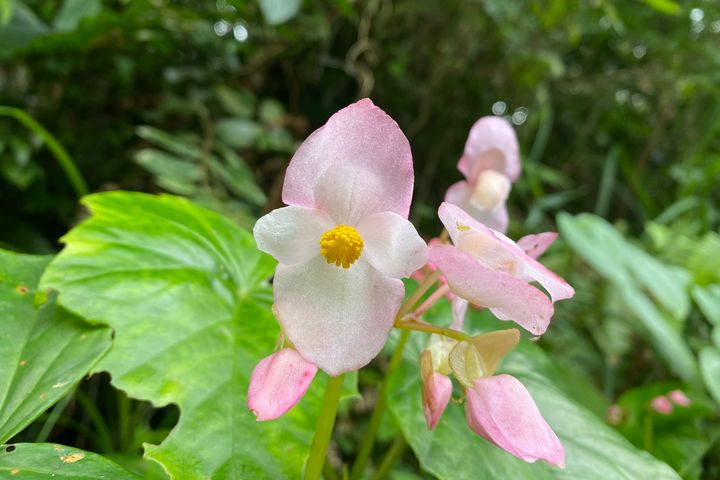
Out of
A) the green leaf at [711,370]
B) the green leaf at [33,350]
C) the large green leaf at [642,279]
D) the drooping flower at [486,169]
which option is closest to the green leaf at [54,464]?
the green leaf at [33,350]

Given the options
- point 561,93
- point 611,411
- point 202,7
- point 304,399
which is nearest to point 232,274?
point 304,399

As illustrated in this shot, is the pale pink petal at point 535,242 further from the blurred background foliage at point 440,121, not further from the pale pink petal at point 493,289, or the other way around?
the blurred background foliage at point 440,121

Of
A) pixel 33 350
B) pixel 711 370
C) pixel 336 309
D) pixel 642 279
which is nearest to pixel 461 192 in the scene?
pixel 336 309

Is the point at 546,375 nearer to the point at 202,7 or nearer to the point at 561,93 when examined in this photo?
the point at 202,7

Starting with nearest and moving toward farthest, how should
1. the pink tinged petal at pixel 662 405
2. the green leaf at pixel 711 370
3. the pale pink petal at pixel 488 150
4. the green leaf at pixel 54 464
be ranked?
1. the green leaf at pixel 54 464
2. the pale pink petal at pixel 488 150
3. the green leaf at pixel 711 370
4. the pink tinged petal at pixel 662 405

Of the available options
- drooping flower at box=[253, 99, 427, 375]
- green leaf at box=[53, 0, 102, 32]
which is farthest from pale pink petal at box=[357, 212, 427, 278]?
green leaf at box=[53, 0, 102, 32]

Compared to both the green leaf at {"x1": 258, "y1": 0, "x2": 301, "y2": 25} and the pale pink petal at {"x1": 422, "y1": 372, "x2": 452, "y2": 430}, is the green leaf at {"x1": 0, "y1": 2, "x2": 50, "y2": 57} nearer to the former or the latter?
the green leaf at {"x1": 258, "y1": 0, "x2": 301, "y2": 25}
